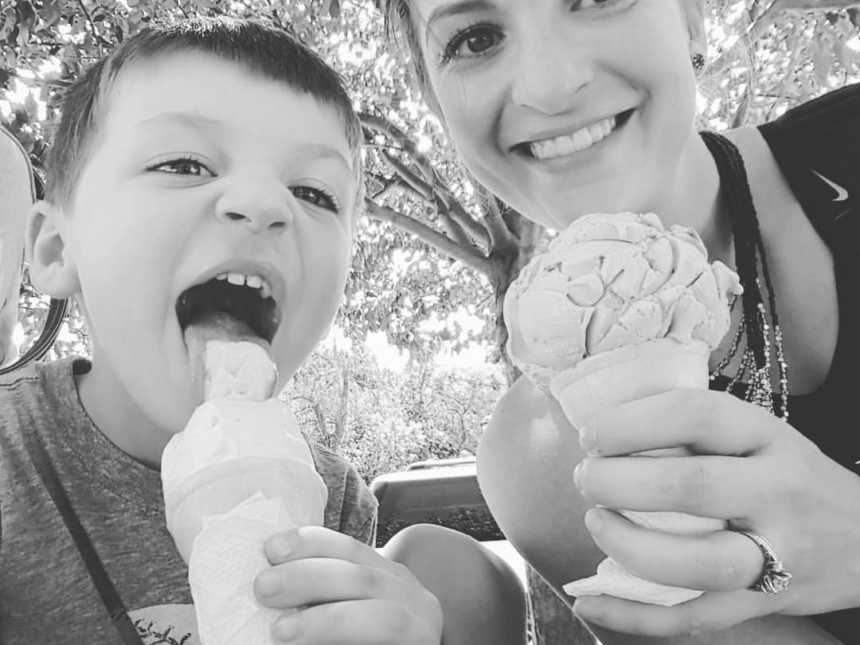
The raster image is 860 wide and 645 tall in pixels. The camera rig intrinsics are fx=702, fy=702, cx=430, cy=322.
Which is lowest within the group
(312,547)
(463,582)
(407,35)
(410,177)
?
(463,582)

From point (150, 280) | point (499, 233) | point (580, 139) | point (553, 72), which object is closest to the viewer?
point (150, 280)

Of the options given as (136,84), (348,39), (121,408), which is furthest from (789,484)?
(348,39)

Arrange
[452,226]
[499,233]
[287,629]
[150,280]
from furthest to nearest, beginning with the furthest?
[452,226] < [499,233] < [150,280] < [287,629]

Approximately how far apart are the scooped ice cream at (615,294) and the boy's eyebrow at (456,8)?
0.70m

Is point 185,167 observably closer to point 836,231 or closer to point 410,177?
point 836,231

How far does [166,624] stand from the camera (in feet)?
4.64

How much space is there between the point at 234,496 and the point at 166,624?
58 centimetres

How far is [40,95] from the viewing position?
13.8ft

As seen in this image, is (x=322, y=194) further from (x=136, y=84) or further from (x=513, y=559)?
(x=513, y=559)

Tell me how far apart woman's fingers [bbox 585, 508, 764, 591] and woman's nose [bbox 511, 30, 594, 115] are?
3.07ft

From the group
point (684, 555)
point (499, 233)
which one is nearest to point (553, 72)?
point (684, 555)

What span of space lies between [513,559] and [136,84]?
123 inches

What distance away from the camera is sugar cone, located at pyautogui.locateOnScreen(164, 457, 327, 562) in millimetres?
1021

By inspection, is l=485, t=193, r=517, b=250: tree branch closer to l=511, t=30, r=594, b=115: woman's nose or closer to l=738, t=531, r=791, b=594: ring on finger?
l=511, t=30, r=594, b=115: woman's nose
